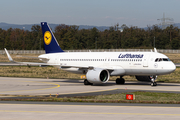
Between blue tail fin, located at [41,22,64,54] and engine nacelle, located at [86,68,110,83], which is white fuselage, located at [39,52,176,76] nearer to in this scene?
engine nacelle, located at [86,68,110,83]

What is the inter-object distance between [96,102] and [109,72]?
1730 centimetres

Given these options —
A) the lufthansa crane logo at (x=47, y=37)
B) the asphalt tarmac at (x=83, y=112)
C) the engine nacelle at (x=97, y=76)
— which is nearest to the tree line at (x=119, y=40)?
the lufthansa crane logo at (x=47, y=37)

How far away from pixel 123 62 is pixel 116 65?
118 centimetres

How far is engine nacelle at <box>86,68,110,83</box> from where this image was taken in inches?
1519

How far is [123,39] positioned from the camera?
607ft

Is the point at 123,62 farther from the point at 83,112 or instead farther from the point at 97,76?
the point at 83,112

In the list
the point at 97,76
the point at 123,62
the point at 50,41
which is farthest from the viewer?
the point at 50,41

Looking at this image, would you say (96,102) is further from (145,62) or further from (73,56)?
(73,56)

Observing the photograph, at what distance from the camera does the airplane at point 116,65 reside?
125 feet

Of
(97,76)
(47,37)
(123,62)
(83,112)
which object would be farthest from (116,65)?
(83,112)

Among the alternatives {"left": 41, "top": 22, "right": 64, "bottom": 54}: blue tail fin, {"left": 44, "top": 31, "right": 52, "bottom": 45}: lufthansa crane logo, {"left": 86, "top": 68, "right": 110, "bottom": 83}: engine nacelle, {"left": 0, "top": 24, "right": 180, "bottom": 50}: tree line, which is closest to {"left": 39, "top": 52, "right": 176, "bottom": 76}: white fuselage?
{"left": 86, "top": 68, "right": 110, "bottom": 83}: engine nacelle

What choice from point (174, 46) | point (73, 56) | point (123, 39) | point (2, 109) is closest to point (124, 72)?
point (73, 56)

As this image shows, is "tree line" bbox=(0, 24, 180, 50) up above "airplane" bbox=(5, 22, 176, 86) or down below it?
above

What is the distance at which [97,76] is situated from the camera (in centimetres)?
3856
